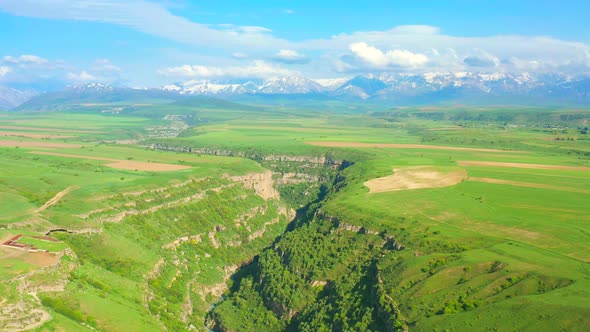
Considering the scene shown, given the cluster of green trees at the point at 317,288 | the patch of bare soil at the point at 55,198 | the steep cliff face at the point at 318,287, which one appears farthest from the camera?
the patch of bare soil at the point at 55,198

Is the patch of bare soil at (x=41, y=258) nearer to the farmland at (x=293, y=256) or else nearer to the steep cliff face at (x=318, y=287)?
the farmland at (x=293, y=256)

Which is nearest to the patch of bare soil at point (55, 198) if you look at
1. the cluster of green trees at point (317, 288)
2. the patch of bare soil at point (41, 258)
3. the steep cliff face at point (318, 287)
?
the patch of bare soil at point (41, 258)

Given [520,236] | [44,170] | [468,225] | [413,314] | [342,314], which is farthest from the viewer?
[44,170]

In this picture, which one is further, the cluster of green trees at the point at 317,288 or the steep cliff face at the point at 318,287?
the steep cliff face at the point at 318,287

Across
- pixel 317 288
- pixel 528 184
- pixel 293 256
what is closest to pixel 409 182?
pixel 528 184

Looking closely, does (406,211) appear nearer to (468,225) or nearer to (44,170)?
(468,225)

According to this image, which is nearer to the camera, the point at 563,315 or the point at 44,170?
the point at 563,315

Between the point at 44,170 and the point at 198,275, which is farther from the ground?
the point at 44,170

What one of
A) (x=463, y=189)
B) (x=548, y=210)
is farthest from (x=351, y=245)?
(x=463, y=189)

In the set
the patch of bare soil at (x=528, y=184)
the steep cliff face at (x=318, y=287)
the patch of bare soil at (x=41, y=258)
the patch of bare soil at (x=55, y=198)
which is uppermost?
the patch of bare soil at (x=55, y=198)

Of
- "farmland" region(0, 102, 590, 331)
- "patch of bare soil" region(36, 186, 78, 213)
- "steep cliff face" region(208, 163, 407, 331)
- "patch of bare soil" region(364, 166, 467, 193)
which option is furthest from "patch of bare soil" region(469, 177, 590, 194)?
"patch of bare soil" region(36, 186, 78, 213)

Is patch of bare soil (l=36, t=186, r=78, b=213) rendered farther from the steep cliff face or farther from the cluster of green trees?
the cluster of green trees
